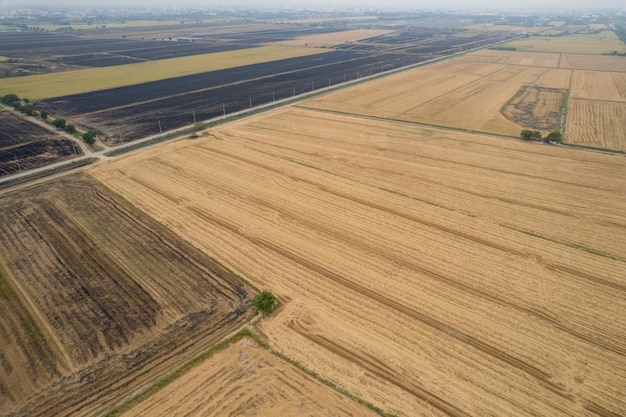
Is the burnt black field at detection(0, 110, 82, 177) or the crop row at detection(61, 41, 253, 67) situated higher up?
the crop row at detection(61, 41, 253, 67)

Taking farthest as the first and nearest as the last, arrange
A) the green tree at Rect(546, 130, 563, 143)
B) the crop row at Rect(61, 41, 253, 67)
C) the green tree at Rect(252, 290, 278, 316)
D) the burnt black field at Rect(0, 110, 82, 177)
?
1. the crop row at Rect(61, 41, 253, 67)
2. the green tree at Rect(546, 130, 563, 143)
3. the burnt black field at Rect(0, 110, 82, 177)
4. the green tree at Rect(252, 290, 278, 316)

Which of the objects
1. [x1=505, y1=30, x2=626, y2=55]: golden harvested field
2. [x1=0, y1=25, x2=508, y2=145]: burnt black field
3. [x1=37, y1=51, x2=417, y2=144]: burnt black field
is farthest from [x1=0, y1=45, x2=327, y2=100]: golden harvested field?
[x1=505, y1=30, x2=626, y2=55]: golden harvested field

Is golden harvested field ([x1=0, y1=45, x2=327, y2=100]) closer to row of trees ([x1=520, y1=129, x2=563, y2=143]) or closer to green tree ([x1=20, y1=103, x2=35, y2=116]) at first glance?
green tree ([x1=20, y1=103, x2=35, y2=116])

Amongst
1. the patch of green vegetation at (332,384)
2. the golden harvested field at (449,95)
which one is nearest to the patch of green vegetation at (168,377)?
the patch of green vegetation at (332,384)

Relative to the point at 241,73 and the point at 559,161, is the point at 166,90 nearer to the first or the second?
the point at 241,73

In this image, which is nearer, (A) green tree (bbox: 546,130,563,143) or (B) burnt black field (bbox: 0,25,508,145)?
(A) green tree (bbox: 546,130,563,143)

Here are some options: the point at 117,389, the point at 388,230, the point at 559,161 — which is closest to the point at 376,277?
the point at 388,230

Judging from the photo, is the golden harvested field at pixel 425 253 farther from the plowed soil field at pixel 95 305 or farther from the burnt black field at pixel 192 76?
the burnt black field at pixel 192 76

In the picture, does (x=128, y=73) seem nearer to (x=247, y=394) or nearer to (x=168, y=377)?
(x=168, y=377)
